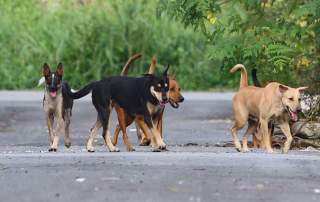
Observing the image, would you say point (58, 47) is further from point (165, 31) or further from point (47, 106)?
point (47, 106)

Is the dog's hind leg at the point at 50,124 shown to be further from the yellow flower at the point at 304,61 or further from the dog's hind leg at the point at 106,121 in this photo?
the yellow flower at the point at 304,61

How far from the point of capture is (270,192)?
11.0m

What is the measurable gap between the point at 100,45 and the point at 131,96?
17.9m

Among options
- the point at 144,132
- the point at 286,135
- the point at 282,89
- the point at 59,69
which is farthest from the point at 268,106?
the point at 59,69

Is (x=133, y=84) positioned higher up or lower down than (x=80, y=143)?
higher up

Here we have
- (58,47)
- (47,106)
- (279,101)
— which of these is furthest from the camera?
(58,47)

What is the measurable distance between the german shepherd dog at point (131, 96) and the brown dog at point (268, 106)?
1.27 m

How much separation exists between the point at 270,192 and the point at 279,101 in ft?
15.2

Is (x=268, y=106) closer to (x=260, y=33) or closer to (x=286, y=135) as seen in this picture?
(x=286, y=135)

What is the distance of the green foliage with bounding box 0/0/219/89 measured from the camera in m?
33.5

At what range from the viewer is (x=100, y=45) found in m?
33.6

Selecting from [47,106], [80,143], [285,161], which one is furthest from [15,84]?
[285,161]

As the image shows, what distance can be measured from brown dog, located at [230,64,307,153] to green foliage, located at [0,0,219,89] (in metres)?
16.7

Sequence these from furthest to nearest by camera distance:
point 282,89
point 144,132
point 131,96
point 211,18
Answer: point 211,18 → point 144,132 → point 131,96 → point 282,89
